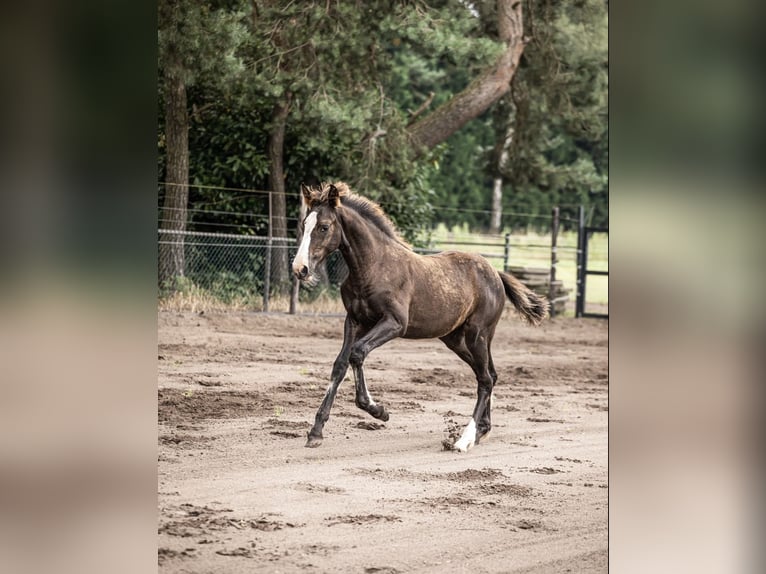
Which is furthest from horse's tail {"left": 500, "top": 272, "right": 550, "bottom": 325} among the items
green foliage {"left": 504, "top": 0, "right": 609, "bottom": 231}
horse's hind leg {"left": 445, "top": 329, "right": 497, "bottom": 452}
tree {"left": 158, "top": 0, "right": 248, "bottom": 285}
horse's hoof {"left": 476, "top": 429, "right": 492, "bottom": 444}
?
green foliage {"left": 504, "top": 0, "right": 609, "bottom": 231}

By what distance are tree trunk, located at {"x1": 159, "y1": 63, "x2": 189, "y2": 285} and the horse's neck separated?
3.78 meters

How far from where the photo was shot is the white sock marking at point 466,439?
5119 millimetres

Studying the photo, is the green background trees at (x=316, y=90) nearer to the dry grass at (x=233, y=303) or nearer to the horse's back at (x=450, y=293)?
the dry grass at (x=233, y=303)

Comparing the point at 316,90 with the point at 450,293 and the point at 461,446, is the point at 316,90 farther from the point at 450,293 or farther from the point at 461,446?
the point at 461,446

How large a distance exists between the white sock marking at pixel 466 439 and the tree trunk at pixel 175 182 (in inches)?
159

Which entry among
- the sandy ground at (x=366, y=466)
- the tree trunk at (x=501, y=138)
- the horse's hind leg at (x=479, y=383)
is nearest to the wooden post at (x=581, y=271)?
the tree trunk at (x=501, y=138)

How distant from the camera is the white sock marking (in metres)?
5.12

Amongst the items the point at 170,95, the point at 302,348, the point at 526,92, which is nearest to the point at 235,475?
the point at 302,348

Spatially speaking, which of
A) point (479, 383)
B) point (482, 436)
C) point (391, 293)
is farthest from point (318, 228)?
point (482, 436)

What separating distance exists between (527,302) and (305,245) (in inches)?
54.5

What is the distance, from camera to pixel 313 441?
16.2 ft
